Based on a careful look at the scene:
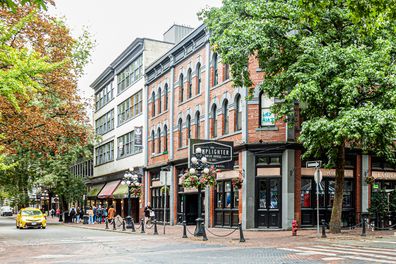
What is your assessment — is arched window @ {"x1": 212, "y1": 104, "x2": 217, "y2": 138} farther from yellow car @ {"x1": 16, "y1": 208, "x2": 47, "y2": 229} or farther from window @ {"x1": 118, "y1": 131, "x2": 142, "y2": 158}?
yellow car @ {"x1": 16, "y1": 208, "x2": 47, "y2": 229}

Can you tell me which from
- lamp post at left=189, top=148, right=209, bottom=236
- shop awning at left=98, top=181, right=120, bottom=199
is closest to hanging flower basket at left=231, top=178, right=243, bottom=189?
lamp post at left=189, top=148, right=209, bottom=236

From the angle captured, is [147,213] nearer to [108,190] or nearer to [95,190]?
[108,190]

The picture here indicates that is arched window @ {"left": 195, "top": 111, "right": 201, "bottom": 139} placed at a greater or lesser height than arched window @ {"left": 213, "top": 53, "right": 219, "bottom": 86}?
lesser

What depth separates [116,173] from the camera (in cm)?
5250

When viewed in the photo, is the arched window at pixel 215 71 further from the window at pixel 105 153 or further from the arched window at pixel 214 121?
the window at pixel 105 153

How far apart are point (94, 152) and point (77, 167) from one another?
Answer: 11040 millimetres

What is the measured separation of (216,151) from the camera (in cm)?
2770

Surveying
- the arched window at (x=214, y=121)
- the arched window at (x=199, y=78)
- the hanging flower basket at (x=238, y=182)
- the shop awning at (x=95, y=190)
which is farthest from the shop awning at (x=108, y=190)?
the hanging flower basket at (x=238, y=182)

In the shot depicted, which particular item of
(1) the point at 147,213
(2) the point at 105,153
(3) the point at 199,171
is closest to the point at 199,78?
(1) the point at 147,213

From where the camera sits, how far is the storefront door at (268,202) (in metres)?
27.8

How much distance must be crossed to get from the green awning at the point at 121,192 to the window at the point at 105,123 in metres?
8.79

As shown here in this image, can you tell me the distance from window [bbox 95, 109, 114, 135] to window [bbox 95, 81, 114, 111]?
1.44 m

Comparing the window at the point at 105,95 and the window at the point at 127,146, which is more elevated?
the window at the point at 105,95

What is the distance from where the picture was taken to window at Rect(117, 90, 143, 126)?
4672 centimetres
